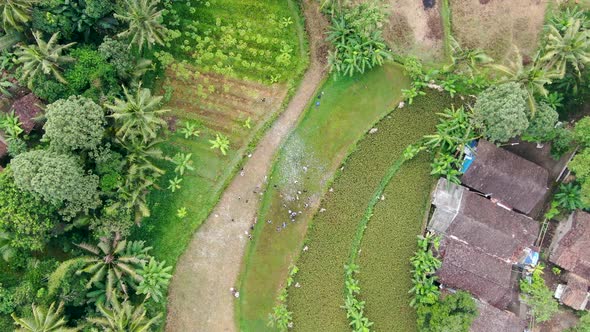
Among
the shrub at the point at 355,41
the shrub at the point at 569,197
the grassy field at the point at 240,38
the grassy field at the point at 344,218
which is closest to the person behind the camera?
the shrub at the point at 355,41

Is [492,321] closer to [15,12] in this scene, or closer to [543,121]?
[543,121]

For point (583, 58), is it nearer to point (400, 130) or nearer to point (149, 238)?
point (400, 130)

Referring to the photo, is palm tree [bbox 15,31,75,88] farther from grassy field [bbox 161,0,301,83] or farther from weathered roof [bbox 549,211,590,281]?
weathered roof [bbox 549,211,590,281]

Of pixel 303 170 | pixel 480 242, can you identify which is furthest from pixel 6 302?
pixel 480 242

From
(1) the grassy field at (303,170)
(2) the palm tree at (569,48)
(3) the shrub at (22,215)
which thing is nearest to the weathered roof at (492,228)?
(1) the grassy field at (303,170)

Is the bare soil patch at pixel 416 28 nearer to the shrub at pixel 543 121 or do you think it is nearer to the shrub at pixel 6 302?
the shrub at pixel 543 121

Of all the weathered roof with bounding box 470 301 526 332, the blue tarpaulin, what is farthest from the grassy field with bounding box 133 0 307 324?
the weathered roof with bounding box 470 301 526 332

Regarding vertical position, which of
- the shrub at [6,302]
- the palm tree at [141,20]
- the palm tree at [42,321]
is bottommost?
Answer: the shrub at [6,302]
